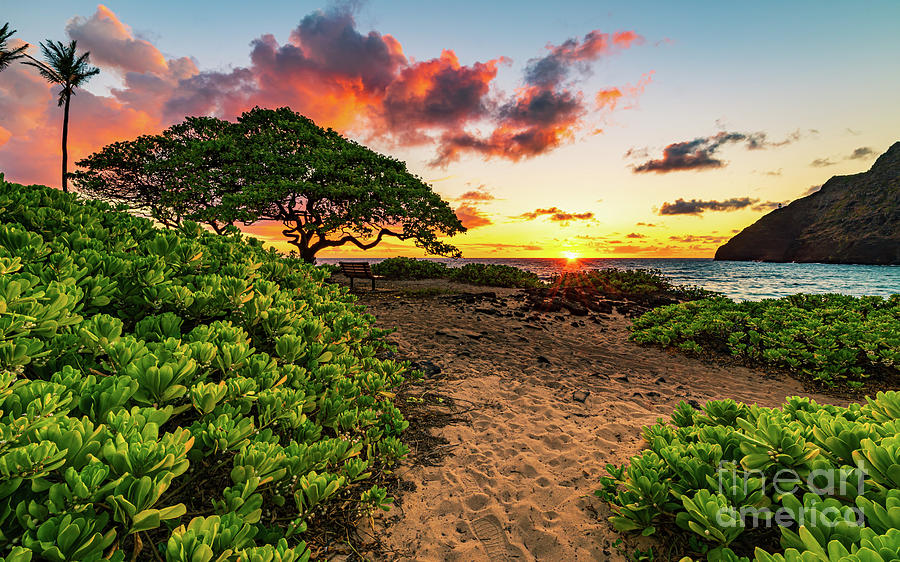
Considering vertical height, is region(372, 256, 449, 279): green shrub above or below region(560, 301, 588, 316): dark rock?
above

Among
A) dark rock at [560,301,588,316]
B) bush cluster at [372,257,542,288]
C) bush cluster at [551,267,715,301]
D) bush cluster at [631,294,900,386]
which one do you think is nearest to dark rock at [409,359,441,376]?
bush cluster at [631,294,900,386]

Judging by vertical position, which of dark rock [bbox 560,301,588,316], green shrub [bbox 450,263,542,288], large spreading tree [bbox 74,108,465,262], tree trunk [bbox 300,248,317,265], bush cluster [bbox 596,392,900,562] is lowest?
dark rock [bbox 560,301,588,316]

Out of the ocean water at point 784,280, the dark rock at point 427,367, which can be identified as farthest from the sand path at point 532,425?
the ocean water at point 784,280

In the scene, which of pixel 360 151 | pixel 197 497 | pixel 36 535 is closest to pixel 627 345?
pixel 197 497

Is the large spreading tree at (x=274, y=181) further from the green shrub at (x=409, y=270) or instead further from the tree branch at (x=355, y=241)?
the green shrub at (x=409, y=270)

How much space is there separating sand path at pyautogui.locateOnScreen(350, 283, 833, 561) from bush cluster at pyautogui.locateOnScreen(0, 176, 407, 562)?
599 millimetres

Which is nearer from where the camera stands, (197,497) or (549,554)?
(197,497)

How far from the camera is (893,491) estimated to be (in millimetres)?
1322

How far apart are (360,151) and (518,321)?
31.8 feet

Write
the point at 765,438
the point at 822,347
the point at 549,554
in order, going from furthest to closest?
1. the point at 822,347
2. the point at 549,554
3. the point at 765,438

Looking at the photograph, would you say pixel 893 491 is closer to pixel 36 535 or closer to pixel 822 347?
pixel 36 535

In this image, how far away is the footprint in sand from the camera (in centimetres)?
234

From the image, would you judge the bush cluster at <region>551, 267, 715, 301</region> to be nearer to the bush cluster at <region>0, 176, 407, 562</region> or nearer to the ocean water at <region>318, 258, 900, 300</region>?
the ocean water at <region>318, 258, 900, 300</region>

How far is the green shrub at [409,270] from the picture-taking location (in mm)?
22438
